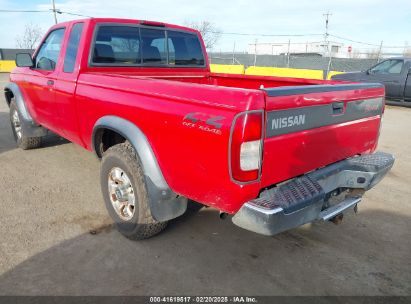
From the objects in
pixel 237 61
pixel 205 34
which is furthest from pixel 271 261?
pixel 205 34

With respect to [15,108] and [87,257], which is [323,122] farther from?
[15,108]

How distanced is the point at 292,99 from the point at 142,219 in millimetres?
1539

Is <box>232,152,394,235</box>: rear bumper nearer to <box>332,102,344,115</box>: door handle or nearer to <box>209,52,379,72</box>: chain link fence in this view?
<box>332,102,344,115</box>: door handle

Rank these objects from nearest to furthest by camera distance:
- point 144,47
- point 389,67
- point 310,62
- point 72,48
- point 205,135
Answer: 1. point 205,135
2. point 72,48
3. point 144,47
4. point 389,67
5. point 310,62

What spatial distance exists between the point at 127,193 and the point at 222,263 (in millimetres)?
1010

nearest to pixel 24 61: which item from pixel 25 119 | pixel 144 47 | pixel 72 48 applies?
pixel 25 119

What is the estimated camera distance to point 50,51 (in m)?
4.37

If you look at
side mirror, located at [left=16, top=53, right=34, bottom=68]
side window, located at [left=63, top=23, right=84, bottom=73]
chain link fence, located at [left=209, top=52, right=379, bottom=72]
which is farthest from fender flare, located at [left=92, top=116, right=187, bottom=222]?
chain link fence, located at [left=209, top=52, right=379, bottom=72]

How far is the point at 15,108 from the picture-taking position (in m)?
5.39

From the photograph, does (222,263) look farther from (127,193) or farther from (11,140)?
(11,140)

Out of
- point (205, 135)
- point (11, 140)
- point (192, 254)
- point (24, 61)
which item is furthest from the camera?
point (11, 140)

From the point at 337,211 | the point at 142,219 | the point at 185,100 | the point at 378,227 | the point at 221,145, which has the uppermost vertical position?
the point at 185,100

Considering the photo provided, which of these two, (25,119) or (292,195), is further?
(25,119)

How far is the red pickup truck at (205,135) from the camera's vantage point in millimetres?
2105
